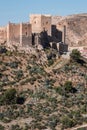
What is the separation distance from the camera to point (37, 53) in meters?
76.9

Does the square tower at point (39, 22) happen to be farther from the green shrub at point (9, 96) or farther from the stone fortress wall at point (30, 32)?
the green shrub at point (9, 96)

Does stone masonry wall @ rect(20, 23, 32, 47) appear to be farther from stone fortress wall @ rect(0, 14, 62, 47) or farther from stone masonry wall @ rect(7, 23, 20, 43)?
stone masonry wall @ rect(7, 23, 20, 43)

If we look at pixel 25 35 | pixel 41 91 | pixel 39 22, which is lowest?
pixel 41 91

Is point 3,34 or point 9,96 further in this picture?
point 3,34

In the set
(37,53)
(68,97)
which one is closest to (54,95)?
(68,97)

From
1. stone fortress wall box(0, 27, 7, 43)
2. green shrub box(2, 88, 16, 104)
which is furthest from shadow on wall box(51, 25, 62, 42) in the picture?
green shrub box(2, 88, 16, 104)

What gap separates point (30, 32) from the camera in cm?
7669

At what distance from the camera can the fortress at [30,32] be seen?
250ft

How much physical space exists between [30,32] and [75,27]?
95.7ft

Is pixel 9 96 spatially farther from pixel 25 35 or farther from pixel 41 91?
pixel 25 35

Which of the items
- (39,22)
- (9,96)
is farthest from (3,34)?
(9,96)

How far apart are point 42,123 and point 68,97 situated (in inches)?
242

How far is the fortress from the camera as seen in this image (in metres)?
76.3

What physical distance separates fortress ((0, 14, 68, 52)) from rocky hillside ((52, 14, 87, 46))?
45.0 ft
